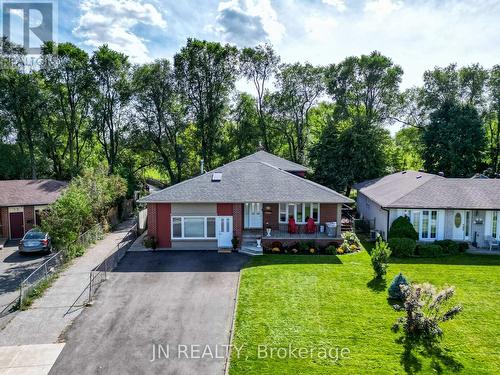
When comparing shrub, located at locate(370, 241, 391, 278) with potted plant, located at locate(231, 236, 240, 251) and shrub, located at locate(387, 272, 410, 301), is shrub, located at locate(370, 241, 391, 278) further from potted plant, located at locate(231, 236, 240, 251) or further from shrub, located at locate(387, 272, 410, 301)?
potted plant, located at locate(231, 236, 240, 251)

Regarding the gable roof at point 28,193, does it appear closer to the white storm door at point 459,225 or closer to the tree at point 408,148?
the white storm door at point 459,225

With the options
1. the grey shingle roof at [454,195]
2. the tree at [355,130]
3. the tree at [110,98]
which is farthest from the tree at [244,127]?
the grey shingle roof at [454,195]

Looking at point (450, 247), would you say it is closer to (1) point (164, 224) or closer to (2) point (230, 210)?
(2) point (230, 210)

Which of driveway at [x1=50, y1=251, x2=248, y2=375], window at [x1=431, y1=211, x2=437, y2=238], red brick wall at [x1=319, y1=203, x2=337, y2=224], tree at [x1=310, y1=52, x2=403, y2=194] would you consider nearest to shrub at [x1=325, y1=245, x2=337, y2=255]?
red brick wall at [x1=319, y1=203, x2=337, y2=224]

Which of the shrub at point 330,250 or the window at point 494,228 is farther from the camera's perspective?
the window at point 494,228

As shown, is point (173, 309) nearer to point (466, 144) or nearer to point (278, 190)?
point (278, 190)

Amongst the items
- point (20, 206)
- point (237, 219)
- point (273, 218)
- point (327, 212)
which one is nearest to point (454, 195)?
point (327, 212)

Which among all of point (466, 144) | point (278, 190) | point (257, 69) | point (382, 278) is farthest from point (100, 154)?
point (466, 144)
